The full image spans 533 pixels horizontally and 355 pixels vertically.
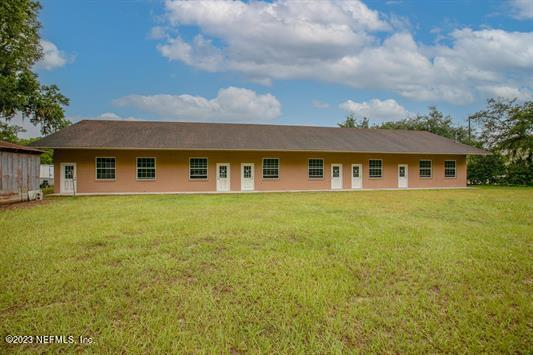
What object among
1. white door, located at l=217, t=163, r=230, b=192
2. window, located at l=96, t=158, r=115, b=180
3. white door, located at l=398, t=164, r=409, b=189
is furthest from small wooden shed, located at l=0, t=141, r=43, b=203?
white door, located at l=398, t=164, r=409, b=189

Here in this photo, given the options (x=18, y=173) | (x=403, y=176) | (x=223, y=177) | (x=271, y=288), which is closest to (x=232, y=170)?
(x=223, y=177)

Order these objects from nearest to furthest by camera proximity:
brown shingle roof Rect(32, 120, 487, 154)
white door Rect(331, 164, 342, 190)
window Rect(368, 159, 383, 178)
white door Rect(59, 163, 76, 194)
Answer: white door Rect(59, 163, 76, 194) → brown shingle roof Rect(32, 120, 487, 154) → white door Rect(331, 164, 342, 190) → window Rect(368, 159, 383, 178)

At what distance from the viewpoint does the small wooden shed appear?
39.0ft

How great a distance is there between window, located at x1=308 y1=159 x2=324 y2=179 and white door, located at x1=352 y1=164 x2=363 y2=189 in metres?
2.47

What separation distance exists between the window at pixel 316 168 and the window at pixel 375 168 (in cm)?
379

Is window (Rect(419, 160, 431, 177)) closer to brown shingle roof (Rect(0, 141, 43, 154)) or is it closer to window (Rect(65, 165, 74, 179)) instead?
window (Rect(65, 165, 74, 179))

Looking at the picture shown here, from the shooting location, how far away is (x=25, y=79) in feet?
59.7

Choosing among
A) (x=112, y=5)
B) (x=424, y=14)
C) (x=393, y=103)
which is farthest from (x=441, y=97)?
(x=112, y=5)

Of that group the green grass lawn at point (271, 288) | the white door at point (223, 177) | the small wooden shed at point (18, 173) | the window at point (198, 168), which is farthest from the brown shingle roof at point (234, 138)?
the green grass lawn at point (271, 288)

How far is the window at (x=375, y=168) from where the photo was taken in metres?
20.4

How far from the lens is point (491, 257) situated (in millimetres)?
4824

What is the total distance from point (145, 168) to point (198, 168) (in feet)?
10.5

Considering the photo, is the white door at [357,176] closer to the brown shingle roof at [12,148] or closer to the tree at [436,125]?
the brown shingle roof at [12,148]

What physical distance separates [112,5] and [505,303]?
1896 centimetres
